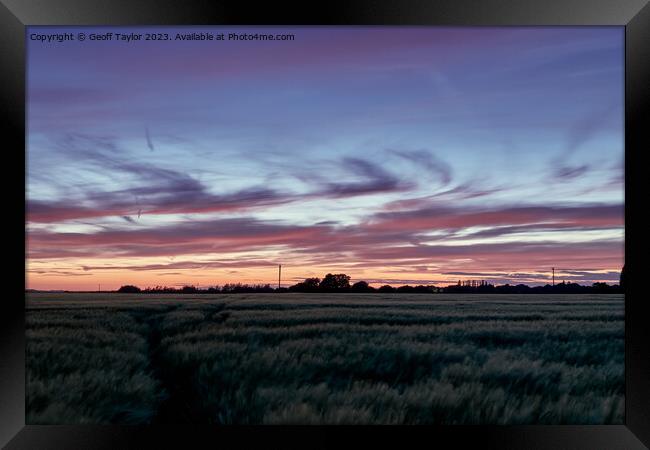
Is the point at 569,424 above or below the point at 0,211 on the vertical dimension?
below

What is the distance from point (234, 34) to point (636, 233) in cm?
389

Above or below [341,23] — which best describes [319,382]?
below

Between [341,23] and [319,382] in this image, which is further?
[319,382]

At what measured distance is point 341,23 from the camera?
3906 millimetres

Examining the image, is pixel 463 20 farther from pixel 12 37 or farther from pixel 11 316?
pixel 11 316

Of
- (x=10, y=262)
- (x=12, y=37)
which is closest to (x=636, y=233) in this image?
(x=10, y=262)

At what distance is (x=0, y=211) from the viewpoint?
3.83 metres

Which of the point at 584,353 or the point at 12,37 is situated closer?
the point at 12,37

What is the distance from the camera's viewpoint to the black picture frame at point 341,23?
12.6 ft

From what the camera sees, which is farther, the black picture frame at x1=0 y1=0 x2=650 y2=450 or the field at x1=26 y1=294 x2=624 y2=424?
the field at x1=26 y1=294 x2=624 y2=424

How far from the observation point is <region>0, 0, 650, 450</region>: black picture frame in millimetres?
3836

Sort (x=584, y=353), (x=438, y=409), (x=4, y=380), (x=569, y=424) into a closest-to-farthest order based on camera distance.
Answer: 1. (x=4, y=380)
2. (x=569, y=424)
3. (x=438, y=409)
4. (x=584, y=353)

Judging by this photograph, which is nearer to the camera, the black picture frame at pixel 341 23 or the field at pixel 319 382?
the black picture frame at pixel 341 23

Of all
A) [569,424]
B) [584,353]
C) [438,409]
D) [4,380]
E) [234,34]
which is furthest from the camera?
[584,353]
